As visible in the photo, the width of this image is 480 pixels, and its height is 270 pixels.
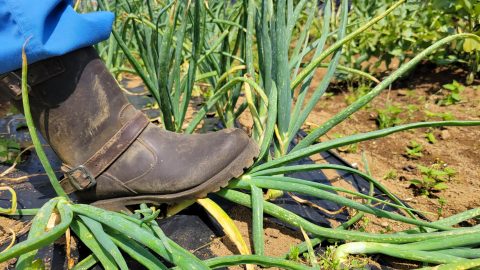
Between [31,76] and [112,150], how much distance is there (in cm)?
25

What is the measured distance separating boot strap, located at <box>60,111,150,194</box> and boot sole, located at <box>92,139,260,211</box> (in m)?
0.08

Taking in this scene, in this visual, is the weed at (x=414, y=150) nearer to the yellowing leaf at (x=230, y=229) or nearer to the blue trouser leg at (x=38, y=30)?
the yellowing leaf at (x=230, y=229)

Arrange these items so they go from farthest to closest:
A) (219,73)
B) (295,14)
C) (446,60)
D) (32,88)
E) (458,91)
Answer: (446,60) < (458,91) < (219,73) < (295,14) < (32,88)

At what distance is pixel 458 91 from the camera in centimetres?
220

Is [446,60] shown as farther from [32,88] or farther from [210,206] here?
[32,88]

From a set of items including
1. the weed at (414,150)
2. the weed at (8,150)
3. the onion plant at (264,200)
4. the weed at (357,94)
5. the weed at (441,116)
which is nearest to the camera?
the onion plant at (264,200)

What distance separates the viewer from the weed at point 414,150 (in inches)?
65.6

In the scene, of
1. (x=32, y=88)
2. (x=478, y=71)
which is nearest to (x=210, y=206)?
(x=32, y=88)

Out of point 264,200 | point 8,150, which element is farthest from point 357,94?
point 8,150

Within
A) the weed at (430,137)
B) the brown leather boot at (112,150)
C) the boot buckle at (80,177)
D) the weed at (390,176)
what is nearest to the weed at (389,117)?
the weed at (430,137)

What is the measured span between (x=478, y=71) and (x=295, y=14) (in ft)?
5.42

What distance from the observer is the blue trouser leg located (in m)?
0.88

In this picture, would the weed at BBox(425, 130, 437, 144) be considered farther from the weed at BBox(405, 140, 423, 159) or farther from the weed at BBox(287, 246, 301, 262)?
the weed at BBox(287, 246, 301, 262)

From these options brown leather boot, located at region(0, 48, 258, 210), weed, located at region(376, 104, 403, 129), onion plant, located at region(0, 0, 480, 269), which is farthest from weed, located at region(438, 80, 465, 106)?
brown leather boot, located at region(0, 48, 258, 210)
